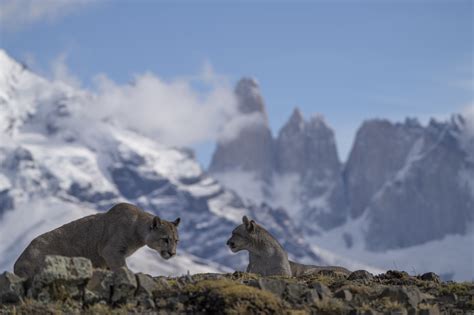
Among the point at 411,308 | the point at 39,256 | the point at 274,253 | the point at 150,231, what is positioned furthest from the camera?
the point at 274,253

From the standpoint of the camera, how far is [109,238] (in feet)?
89.7

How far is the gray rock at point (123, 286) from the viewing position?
21.5 metres

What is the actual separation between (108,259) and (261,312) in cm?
755

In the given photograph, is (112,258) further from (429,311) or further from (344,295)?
(429,311)

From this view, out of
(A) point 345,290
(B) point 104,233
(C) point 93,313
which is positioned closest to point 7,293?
(C) point 93,313

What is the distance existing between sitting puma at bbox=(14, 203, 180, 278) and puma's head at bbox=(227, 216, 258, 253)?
7.99 m

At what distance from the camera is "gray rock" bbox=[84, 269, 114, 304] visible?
70.3ft

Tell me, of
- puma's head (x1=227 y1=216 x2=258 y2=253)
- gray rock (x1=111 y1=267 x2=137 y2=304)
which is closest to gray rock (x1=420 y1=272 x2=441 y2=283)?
Result: puma's head (x1=227 y1=216 x2=258 y2=253)

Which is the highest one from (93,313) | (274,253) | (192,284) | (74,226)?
(274,253)

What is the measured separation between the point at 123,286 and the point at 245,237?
Answer: 15088 millimetres

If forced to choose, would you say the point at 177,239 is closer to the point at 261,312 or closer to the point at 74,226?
the point at 74,226

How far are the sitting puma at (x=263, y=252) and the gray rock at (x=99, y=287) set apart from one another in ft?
44.5

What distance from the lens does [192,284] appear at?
913 inches

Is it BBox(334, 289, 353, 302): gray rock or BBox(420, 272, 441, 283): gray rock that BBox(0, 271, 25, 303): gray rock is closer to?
BBox(334, 289, 353, 302): gray rock
